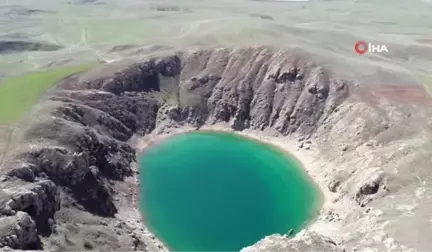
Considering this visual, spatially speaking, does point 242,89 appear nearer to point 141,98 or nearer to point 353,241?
point 141,98

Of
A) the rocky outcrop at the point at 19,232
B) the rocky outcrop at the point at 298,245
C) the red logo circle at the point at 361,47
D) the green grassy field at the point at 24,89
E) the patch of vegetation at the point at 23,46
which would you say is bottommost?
the rocky outcrop at the point at 298,245

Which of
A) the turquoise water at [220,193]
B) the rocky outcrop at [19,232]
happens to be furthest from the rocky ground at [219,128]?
the turquoise water at [220,193]

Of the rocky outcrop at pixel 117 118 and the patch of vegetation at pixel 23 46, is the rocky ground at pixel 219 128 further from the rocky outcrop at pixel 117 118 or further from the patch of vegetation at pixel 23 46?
the patch of vegetation at pixel 23 46

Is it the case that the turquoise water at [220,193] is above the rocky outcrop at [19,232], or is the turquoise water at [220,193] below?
below

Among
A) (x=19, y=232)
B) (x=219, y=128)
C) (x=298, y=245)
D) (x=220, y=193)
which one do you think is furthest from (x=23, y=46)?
(x=298, y=245)

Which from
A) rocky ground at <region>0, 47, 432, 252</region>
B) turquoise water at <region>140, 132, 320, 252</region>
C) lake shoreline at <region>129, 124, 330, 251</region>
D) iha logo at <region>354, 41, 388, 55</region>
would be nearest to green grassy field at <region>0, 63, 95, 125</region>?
rocky ground at <region>0, 47, 432, 252</region>

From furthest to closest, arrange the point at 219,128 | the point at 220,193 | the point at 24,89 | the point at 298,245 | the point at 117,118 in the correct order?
1. the point at 219,128
2. the point at 117,118
3. the point at 24,89
4. the point at 220,193
5. the point at 298,245

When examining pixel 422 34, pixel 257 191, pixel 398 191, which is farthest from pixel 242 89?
pixel 422 34

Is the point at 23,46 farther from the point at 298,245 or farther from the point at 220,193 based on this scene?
the point at 298,245
